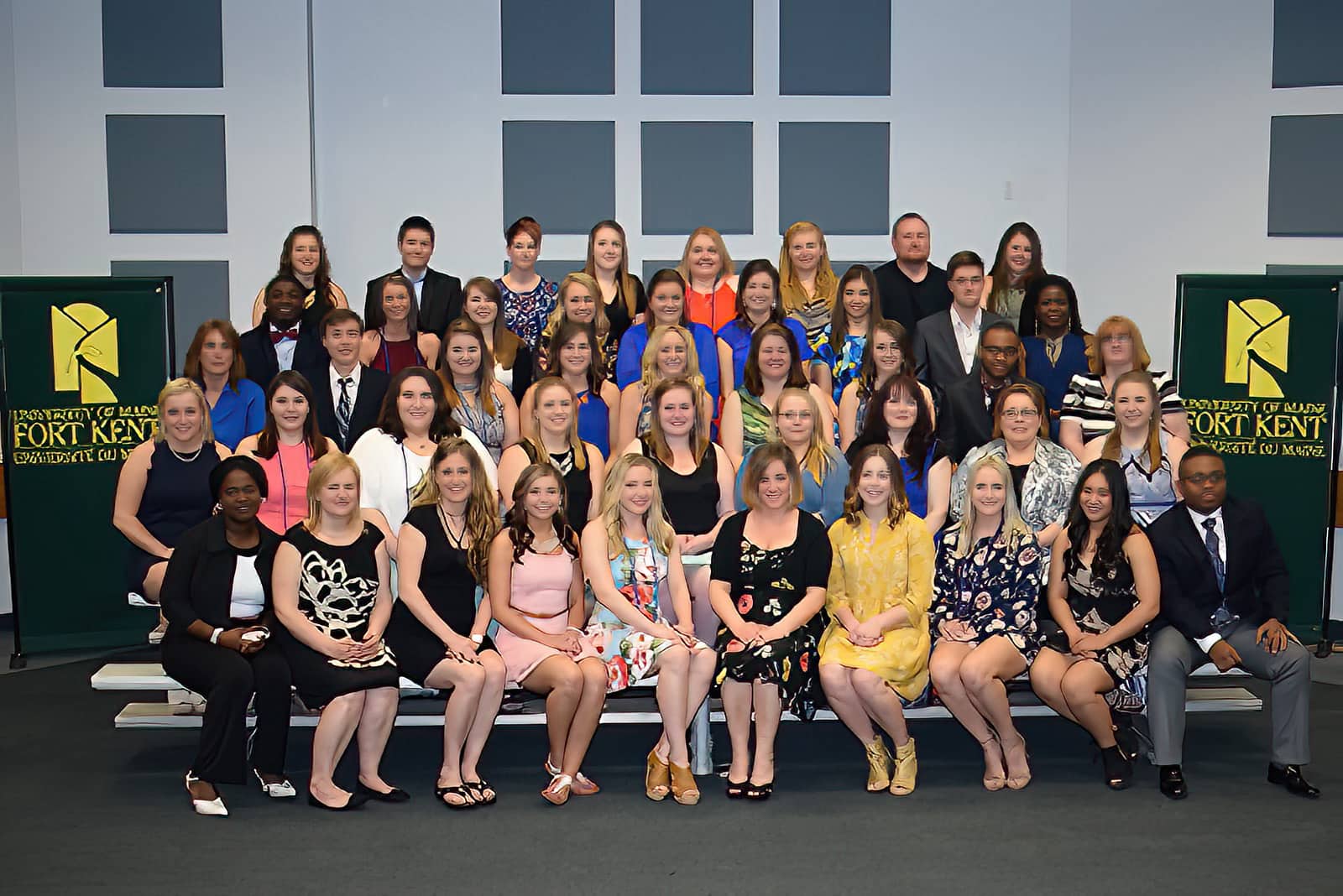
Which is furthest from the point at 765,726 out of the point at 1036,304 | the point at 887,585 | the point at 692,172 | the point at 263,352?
the point at 692,172

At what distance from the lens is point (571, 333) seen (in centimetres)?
550

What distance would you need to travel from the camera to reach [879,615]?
15.3ft

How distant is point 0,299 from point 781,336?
3.61 m

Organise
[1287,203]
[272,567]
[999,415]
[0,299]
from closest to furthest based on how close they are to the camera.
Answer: [272,567]
[999,415]
[0,299]
[1287,203]

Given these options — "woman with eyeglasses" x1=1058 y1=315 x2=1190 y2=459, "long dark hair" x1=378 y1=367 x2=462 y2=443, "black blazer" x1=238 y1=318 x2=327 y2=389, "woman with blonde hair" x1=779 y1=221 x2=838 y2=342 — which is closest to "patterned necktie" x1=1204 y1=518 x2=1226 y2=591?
"woman with eyeglasses" x1=1058 y1=315 x2=1190 y2=459

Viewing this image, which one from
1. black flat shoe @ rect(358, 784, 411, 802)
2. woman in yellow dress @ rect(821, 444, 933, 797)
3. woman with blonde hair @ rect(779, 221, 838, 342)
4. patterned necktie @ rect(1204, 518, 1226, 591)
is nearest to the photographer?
black flat shoe @ rect(358, 784, 411, 802)

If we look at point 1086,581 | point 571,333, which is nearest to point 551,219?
point 571,333

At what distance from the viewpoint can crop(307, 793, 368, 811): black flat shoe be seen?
4363 millimetres

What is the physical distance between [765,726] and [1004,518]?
112 cm

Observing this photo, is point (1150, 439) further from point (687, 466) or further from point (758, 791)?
point (758, 791)

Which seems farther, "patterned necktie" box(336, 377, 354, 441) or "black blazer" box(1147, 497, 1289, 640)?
"patterned necktie" box(336, 377, 354, 441)

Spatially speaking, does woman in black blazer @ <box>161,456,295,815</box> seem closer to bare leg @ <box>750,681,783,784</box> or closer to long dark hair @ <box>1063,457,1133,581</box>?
bare leg @ <box>750,681,783,784</box>

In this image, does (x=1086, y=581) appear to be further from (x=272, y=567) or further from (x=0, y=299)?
(x=0, y=299)

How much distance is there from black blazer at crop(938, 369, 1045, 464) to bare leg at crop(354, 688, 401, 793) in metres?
2.41
